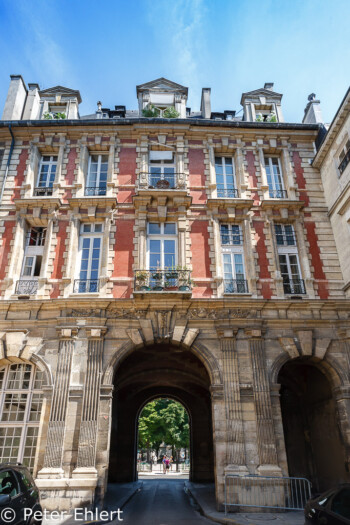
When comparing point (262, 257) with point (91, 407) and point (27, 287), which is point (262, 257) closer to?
point (91, 407)

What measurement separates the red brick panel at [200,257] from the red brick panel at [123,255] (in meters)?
2.18

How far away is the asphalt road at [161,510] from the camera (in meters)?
8.88

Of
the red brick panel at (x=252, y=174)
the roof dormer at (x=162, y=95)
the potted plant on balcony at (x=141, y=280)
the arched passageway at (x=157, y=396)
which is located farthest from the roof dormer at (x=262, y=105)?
the arched passageway at (x=157, y=396)

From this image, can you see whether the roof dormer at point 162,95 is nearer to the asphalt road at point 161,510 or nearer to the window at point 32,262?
the window at point 32,262

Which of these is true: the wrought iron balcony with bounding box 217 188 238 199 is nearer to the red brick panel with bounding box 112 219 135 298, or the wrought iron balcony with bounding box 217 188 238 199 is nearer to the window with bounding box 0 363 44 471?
the red brick panel with bounding box 112 219 135 298

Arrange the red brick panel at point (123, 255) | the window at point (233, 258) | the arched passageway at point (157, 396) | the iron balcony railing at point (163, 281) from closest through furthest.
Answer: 1. the iron balcony railing at point (163, 281)
2. the red brick panel at point (123, 255)
3. the window at point (233, 258)
4. the arched passageway at point (157, 396)

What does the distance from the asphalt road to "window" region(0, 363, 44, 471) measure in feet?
11.1

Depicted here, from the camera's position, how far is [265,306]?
478 inches

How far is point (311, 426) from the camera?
13352mm

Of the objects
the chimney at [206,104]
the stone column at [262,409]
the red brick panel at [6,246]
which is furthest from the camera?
the chimney at [206,104]

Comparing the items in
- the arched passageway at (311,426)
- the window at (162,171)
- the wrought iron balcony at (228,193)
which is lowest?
the arched passageway at (311,426)

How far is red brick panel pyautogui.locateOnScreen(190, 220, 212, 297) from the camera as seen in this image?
12.4 metres

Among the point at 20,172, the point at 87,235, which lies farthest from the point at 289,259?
the point at 20,172

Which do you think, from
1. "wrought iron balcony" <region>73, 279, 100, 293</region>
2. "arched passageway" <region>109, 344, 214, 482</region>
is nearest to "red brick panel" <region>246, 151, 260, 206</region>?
"wrought iron balcony" <region>73, 279, 100, 293</region>
